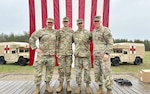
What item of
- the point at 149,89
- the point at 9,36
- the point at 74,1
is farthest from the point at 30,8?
the point at 9,36

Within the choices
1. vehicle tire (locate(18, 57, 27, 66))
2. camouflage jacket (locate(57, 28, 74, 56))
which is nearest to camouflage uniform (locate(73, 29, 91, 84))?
camouflage jacket (locate(57, 28, 74, 56))

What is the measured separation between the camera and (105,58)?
4.52m

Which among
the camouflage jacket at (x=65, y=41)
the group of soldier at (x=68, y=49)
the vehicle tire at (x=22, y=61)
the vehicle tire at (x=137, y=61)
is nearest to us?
the group of soldier at (x=68, y=49)

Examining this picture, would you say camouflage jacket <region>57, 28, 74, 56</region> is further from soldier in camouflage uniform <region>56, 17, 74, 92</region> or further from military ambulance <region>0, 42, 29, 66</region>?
military ambulance <region>0, 42, 29, 66</region>

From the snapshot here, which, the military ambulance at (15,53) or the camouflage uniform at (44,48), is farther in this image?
the military ambulance at (15,53)

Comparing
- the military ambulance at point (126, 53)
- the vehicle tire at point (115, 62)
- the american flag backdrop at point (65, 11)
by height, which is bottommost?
the vehicle tire at point (115, 62)

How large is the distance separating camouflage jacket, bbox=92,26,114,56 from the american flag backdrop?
5.50 feet

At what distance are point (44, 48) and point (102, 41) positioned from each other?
3.62 ft

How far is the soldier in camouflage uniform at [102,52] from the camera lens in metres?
4.56

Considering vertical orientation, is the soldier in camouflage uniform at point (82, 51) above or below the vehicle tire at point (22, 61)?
above

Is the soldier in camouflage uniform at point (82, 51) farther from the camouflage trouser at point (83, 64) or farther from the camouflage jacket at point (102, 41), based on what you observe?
the camouflage jacket at point (102, 41)

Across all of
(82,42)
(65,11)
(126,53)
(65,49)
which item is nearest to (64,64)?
(65,49)

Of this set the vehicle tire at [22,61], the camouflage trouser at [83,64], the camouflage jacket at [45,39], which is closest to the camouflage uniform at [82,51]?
the camouflage trouser at [83,64]

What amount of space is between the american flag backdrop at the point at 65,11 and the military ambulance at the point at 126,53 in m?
8.36
